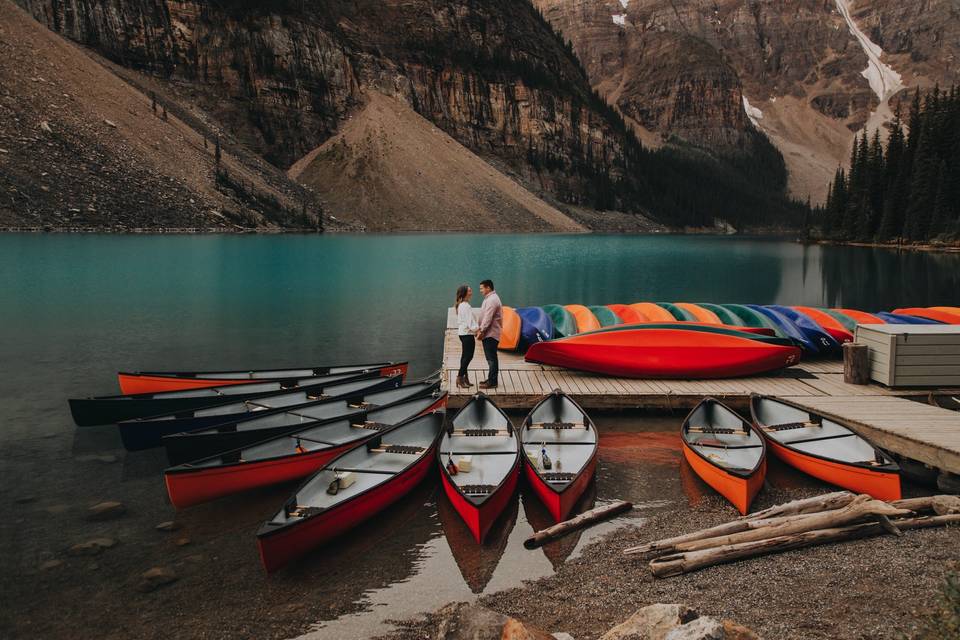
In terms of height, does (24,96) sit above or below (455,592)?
above

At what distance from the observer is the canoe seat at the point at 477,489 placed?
29.7 ft

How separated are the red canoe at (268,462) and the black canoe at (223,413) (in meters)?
1.38

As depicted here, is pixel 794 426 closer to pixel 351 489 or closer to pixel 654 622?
pixel 654 622

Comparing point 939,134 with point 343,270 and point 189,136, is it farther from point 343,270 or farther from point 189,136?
point 189,136

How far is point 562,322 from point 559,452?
9049 millimetres

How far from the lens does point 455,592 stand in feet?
25.1

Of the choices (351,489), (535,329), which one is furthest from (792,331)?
(351,489)

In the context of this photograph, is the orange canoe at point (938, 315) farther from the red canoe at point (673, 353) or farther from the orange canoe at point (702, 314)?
the red canoe at point (673, 353)

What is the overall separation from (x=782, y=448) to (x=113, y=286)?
3699cm

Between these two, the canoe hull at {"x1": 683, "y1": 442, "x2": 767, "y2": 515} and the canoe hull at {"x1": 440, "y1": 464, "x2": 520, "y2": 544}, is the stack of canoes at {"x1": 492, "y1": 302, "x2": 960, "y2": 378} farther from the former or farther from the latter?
the canoe hull at {"x1": 440, "y1": 464, "x2": 520, "y2": 544}

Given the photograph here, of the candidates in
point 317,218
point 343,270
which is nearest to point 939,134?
point 343,270

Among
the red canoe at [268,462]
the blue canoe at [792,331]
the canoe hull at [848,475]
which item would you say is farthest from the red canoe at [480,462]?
the blue canoe at [792,331]

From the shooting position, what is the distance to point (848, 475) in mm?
9766

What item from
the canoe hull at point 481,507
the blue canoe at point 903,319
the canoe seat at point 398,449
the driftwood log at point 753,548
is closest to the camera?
the driftwood log at point 753,548
